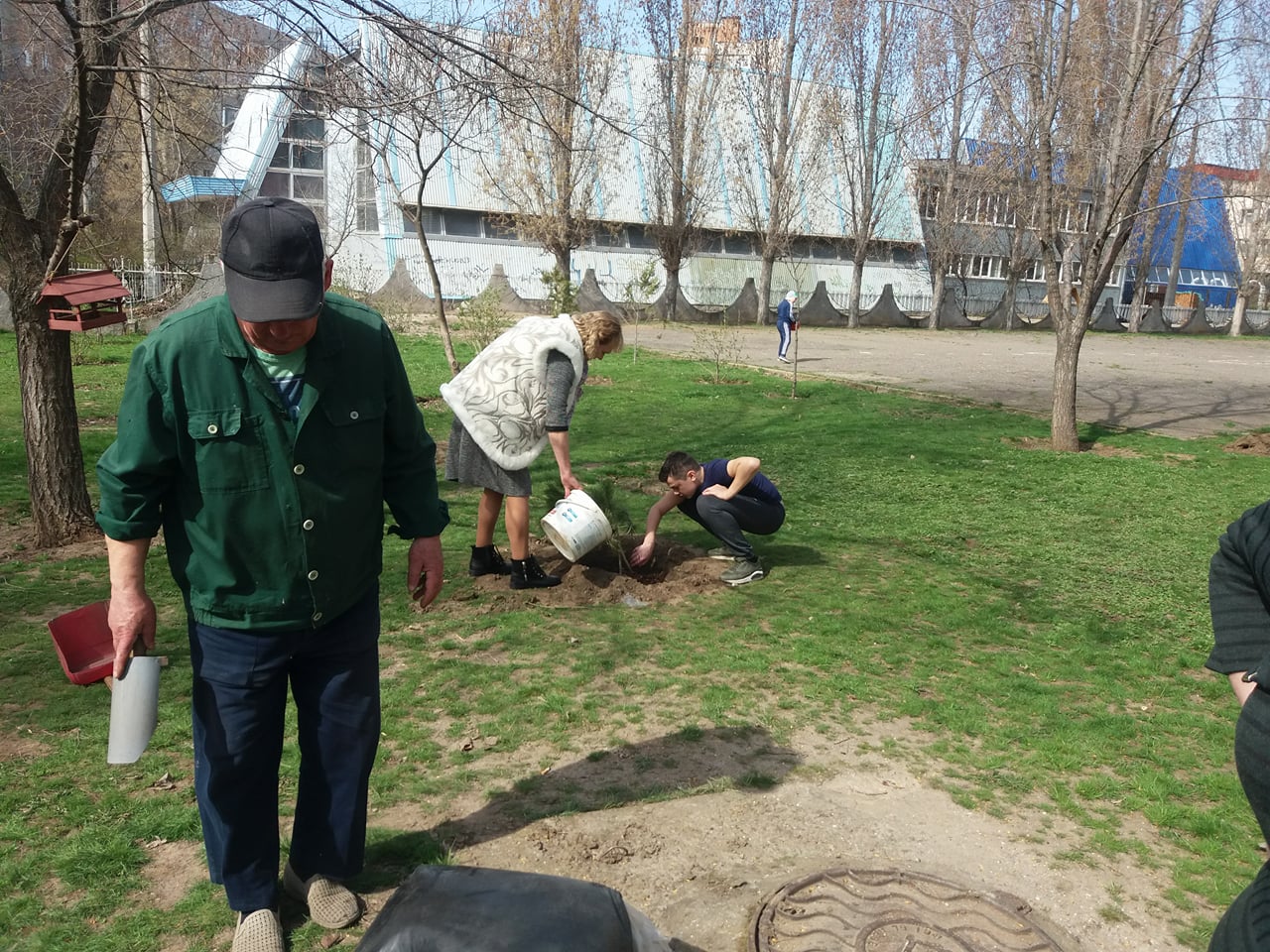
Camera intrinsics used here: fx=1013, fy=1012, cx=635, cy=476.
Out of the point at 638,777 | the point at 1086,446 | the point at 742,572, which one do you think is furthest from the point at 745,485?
the point at 1086,446

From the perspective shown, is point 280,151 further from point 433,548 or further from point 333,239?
point 433,548

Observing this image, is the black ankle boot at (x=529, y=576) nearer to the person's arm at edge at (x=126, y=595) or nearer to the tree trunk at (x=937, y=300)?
the person's arm at edge at (x=126, y=595)

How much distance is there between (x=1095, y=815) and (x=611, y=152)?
3438 centimetres

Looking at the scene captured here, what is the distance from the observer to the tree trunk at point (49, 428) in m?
6.18

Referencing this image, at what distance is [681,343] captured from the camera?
87.7 ft

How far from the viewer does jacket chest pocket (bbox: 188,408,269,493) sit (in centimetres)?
248

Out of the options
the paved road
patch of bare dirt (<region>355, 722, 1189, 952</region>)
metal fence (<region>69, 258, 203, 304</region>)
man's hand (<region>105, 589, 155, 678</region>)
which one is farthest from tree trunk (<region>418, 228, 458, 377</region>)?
man's hand (<region>105, 589, 155, 678</region>)

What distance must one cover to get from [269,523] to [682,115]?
34580 millimetres

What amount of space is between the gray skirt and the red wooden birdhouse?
2.32 metres

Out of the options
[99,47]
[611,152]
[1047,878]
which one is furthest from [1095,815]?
[611,152]

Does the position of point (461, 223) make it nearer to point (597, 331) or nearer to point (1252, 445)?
point (1252, 445)

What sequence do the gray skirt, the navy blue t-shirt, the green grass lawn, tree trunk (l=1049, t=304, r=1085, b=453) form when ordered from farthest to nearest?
tree trunk (l=1049, t=304, r=1085, b=453)
the navy blue t-shirt
the gray skirt
the green grass lawn

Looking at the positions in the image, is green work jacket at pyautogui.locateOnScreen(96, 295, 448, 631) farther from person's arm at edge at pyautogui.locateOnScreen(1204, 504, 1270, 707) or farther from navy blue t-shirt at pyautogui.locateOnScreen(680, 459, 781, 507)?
navy blue t-shirt at pyautogui.locateOnScreen(680, 459, 781, 507)

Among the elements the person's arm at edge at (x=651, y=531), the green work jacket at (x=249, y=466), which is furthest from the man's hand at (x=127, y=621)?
the person's arm at edge at (x=651, y=531)
